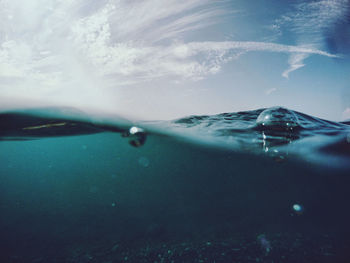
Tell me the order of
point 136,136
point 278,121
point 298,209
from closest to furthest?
point 298,209 → point 278,121 → point 136,136

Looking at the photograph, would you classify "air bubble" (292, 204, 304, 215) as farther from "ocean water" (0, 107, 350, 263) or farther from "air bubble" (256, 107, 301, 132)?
"air bubble" (256, 107, 301, 132)

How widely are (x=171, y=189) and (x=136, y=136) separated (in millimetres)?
3295

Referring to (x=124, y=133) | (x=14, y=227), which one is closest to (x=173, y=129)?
(x=124, y=133)

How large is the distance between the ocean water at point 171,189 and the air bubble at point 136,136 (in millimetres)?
58

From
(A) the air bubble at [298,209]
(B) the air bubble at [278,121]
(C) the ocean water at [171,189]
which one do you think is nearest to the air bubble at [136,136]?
(C) the ocean water at [171,189]

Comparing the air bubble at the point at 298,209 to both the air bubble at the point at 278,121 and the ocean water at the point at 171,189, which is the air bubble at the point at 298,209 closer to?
the ocean water at the point at 171,189

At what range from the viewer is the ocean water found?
4.08m

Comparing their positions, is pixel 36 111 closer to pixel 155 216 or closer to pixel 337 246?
pixel 155 216

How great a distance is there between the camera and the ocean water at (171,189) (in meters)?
4.08

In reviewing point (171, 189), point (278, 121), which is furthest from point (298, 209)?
point (171, 189)

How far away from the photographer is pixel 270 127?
888cm

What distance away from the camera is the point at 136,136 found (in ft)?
30.7

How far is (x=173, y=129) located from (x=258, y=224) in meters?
6.00

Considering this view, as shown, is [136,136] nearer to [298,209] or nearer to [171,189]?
[171,189]
